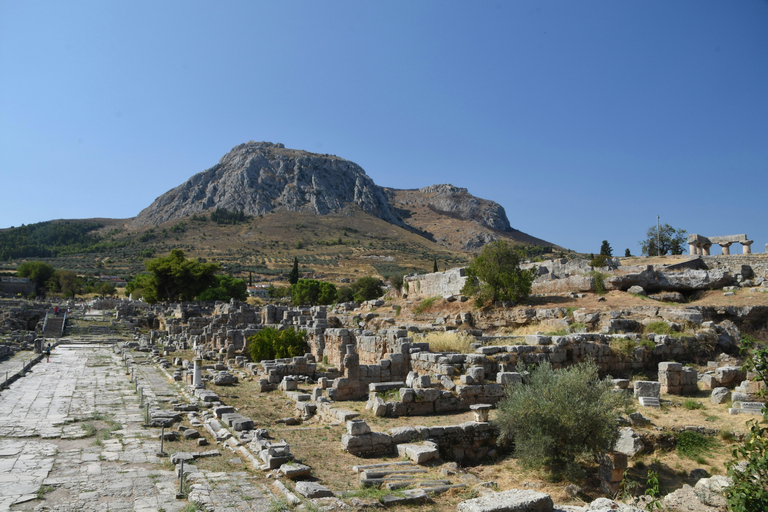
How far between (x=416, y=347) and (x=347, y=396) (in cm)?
236

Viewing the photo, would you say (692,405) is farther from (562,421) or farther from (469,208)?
(469,208)

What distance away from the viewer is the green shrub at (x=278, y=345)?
66.3 ft

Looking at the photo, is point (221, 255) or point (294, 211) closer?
point (221, 255)

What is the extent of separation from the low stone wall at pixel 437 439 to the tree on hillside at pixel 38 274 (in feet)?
277

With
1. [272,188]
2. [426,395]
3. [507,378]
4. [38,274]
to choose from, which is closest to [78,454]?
[426,395]

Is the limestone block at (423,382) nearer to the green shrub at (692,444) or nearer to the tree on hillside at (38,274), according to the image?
the green shrub at (692,444)

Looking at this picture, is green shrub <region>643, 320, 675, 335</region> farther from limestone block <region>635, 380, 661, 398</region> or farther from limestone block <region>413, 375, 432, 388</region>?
limestone block <region>413, 375, 432, 388</region>

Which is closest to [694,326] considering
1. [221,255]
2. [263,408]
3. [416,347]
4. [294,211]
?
[416,347]

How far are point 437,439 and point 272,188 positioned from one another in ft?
461

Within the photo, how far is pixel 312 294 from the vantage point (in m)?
57.2

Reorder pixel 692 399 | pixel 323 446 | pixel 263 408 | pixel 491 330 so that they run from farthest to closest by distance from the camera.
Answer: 1. pixel 491 330
2. pixel 263 408
3. pixel 692 399
4. pixel 323 446

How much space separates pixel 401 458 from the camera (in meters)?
8.09

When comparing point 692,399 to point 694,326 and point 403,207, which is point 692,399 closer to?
point 694,326

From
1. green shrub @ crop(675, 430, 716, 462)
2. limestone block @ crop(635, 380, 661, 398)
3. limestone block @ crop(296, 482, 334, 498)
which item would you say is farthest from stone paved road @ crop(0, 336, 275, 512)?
limestone block @ crop(635, 380, 661, 398)
